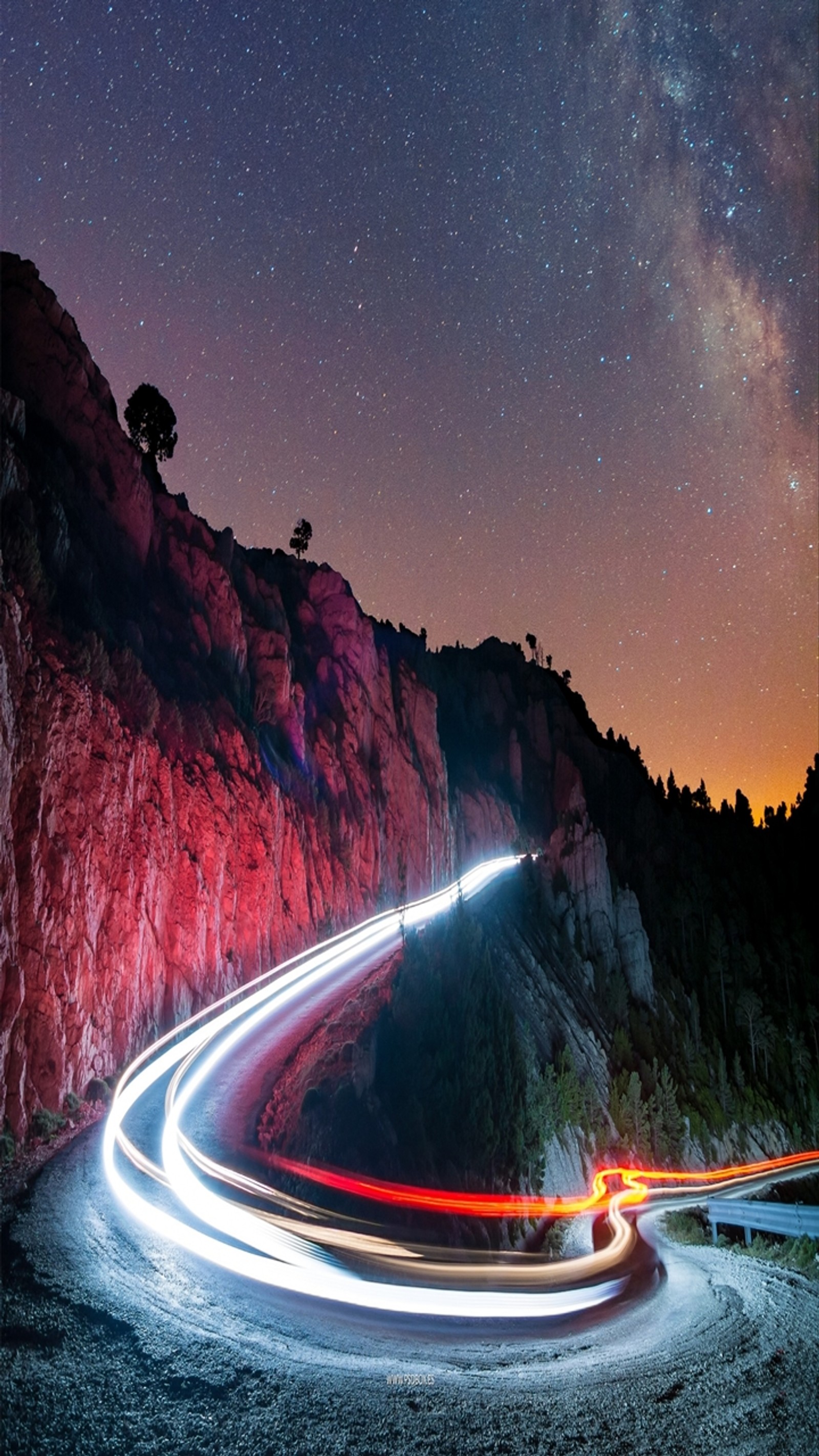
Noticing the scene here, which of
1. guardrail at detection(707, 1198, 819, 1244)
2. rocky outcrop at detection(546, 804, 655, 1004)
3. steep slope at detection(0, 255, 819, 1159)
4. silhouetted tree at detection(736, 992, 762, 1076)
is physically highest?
steep slope at detection(0, 255, 819, 1159)

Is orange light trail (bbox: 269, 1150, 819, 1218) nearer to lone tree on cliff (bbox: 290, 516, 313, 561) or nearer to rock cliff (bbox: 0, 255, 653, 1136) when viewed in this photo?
rock cliff (bbox: 0, 255, 653, 1136)

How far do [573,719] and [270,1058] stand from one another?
85.5 meters

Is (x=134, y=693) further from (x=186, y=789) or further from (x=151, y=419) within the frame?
(x=151, y=419)

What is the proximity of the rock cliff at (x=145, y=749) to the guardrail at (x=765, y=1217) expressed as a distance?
65.8 feet

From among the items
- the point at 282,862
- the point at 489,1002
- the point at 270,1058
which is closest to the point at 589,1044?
the point at 489,1002

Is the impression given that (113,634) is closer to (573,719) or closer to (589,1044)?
(589,1044)

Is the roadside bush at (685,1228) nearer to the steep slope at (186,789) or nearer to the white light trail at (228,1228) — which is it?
the white light trail at (228,1228)

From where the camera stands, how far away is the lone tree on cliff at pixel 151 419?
2141 inches

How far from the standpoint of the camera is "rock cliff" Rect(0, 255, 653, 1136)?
16828 millimetres

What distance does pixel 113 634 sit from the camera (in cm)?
2455

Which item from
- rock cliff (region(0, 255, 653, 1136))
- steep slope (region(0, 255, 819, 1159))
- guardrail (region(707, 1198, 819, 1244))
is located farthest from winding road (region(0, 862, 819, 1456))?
guardrail (region(707, 1198, 819, 1244))

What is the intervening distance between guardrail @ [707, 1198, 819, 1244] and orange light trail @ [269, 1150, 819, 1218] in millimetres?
4104

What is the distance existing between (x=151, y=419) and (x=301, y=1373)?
57104 mm

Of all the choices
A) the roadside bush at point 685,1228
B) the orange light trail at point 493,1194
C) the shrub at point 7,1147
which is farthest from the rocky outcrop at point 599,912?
the shrub at point 7,1147
